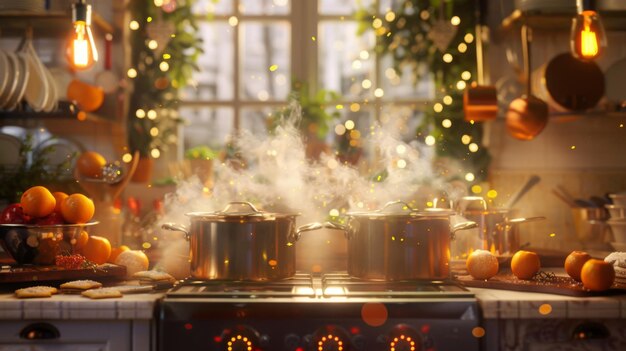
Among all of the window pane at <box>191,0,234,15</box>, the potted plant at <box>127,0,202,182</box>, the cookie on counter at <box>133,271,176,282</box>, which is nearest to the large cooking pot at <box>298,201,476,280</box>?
the cookie on counter at <box>133,271,176,282</box>

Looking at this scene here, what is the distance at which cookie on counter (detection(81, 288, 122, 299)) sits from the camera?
5.97 feet

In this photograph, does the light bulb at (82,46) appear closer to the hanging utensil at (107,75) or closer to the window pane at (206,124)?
the hanging utensil at (107,75)

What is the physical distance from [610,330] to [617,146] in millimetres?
2005

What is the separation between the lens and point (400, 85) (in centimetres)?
399

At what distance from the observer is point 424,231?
197 centimetres

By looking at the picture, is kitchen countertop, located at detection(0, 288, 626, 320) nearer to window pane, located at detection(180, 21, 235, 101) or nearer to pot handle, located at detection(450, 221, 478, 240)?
pot handle, located at detection(450, 221, 478, 240)

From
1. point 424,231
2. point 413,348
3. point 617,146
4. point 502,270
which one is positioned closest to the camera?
point 413,348

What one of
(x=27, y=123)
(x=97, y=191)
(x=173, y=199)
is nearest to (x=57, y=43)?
(x=27, y=123)

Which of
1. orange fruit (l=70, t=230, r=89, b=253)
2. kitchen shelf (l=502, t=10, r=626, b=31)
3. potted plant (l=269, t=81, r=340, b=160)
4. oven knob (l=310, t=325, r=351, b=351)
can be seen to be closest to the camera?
oven knob (l=310, t=325, r=351, b=351)

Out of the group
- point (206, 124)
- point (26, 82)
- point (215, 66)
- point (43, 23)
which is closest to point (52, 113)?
point (26, 82)

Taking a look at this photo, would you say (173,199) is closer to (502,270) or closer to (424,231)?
(424,231)

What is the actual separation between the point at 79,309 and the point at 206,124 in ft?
7.70

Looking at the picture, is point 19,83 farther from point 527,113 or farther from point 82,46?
point 527,113

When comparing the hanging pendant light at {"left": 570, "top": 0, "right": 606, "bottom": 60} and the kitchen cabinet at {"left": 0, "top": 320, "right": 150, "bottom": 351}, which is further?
the hanging pendant light at {"left": 570, "top": 0, "right": 606, "bottom": 60}
